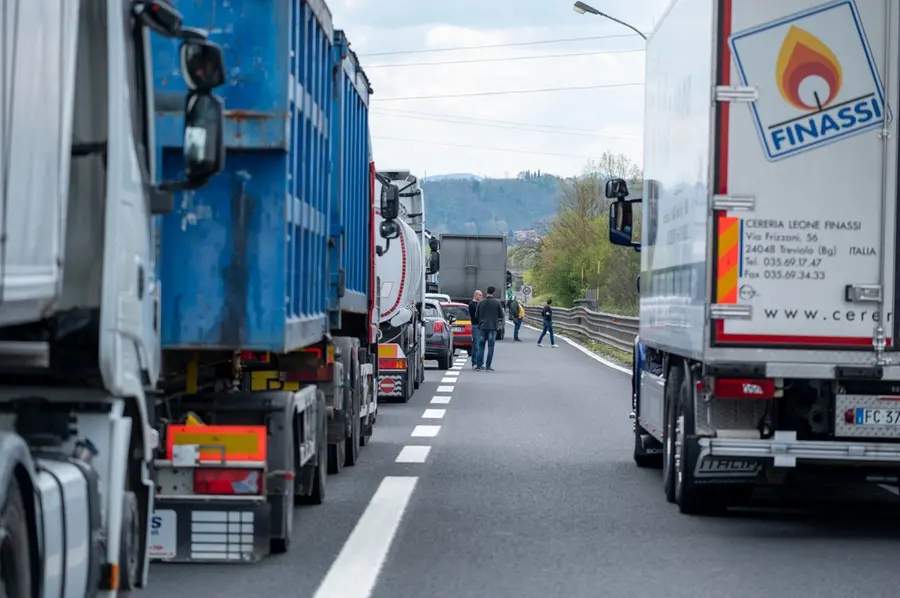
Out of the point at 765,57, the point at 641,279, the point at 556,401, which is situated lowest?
the point at 556,401

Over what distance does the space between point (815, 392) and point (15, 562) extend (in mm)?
6293

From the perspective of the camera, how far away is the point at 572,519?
430 inches

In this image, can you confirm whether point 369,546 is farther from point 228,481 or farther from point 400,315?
point 400,315

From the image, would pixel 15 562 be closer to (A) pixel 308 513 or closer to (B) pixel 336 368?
(A) pixel 308 513

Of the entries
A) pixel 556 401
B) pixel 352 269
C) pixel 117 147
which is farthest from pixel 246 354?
pixel 556 401

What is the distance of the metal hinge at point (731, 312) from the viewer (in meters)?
9.86

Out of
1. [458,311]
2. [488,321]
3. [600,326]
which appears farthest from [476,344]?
[600,326]

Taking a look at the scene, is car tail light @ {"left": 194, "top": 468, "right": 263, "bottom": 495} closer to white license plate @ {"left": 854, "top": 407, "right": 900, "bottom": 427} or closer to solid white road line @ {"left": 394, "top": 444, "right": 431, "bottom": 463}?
white license plate @ {"left": 854, "top": 407, "right": 900, "bottom": 427}

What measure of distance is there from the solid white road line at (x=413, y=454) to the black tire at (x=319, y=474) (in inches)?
128

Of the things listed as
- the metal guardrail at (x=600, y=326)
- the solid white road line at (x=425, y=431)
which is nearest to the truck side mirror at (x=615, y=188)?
the solid white road line at (x=425, y=431)

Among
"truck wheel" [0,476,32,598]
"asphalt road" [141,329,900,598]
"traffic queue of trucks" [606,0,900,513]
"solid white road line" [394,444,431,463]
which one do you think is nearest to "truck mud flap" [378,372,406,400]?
"asphalt road" [141,329,900,598]

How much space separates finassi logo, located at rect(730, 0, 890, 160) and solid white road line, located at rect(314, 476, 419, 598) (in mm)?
3352

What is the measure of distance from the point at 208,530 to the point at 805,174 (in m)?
4.14

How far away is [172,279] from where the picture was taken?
8.48 meters
